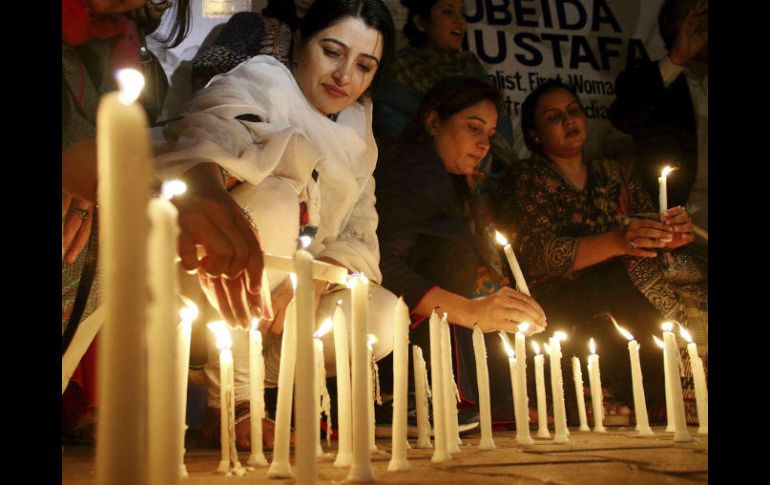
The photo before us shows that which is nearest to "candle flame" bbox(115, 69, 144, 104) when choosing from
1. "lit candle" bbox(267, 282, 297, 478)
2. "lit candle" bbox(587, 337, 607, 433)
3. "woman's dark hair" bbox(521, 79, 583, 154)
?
"lit candle" bbox(267, 282, 297, 478)

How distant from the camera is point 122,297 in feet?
2.93

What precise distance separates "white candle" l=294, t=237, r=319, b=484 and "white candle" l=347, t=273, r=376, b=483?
0.81 feet

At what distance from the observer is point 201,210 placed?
2.28 meters

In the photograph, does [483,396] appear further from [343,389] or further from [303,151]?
[303,151]

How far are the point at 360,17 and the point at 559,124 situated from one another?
1.37 metres

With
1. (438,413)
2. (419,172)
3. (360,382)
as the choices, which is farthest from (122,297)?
(419,172)

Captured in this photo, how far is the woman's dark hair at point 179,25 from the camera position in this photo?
3.85 metres

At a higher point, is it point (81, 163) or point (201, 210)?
point (81, 163)

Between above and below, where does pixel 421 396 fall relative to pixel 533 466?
above

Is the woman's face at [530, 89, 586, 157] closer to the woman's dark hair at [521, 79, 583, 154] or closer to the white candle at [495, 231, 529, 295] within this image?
the woman's dark hair at [521, 79, 583, 154]

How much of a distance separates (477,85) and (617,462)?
8.92 ft

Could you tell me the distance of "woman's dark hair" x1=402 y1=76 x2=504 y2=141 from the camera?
4.32m
